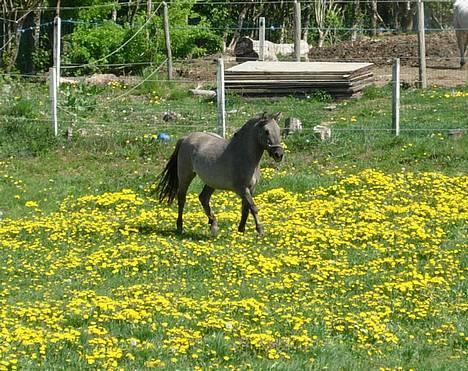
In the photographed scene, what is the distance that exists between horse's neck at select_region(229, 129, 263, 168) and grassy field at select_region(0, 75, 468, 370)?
3.27ft

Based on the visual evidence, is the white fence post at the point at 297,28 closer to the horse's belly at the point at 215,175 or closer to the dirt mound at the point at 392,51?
the dirt mound at the point at 392,51

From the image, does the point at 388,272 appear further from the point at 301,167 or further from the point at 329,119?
the point at 329,119

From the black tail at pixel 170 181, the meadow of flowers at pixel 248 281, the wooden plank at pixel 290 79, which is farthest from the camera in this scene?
the wooden plank at pixel 290 79

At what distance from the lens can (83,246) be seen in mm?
13938

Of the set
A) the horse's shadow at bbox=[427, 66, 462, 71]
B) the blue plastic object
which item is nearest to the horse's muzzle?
the blue plastic object

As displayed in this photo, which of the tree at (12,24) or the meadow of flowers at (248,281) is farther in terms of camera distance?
the tree at (12,24)

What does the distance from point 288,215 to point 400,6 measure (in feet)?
99.4

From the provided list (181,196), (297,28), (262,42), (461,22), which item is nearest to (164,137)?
(181,196)

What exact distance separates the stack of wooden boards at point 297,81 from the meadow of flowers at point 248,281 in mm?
6308

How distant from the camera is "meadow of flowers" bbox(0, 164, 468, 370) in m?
9.70

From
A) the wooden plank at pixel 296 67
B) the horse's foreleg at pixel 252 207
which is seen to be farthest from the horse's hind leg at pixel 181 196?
the wooden plank at pixel 296 67

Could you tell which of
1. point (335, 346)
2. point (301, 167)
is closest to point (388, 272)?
point (335, 346)

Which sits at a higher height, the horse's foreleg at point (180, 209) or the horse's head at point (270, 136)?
the horse's head at point (270, 136)

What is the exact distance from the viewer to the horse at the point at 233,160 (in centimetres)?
1418
